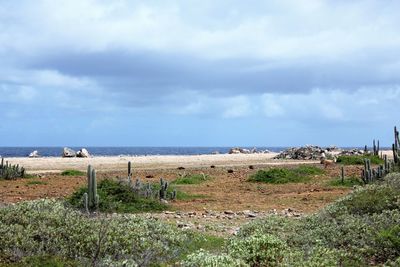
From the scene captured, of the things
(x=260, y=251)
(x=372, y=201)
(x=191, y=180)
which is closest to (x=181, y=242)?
(x=260, y=251)

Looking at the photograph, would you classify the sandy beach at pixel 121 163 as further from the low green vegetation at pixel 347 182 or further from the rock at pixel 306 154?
the low green vegetation at pixel 347 182

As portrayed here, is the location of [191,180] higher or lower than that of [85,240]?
higher

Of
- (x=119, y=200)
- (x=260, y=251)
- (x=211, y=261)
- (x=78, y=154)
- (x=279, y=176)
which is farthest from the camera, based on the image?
(x=78, y=154)

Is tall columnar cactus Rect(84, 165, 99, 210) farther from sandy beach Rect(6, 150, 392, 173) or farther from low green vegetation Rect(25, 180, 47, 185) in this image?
sandy beach Rect(6, 150, 392, 173)

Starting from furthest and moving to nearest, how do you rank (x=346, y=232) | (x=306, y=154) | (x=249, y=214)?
(x=306, y=154)
(x=249, y=214)
(x=346, y=232)

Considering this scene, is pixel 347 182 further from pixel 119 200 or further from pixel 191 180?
pixel 119 200

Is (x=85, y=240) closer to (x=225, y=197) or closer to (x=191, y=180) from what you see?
(x=225, y=197)

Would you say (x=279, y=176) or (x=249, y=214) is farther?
(x=279, y=176)

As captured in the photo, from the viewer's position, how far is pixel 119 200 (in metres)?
21.3

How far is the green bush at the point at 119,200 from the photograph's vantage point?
20047mm

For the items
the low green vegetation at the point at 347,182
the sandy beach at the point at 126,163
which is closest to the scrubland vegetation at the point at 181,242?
the low green vegetation at the point at 347,182

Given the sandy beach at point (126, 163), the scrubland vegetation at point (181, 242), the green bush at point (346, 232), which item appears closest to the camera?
the scrubland vegetation at point (181, 242)

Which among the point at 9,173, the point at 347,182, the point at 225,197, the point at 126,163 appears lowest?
the point at 225,197

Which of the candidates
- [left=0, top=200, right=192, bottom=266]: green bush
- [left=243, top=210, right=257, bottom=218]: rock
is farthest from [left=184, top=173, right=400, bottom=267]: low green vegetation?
[left=243, top=210, right=257, bottom=218]: rock
